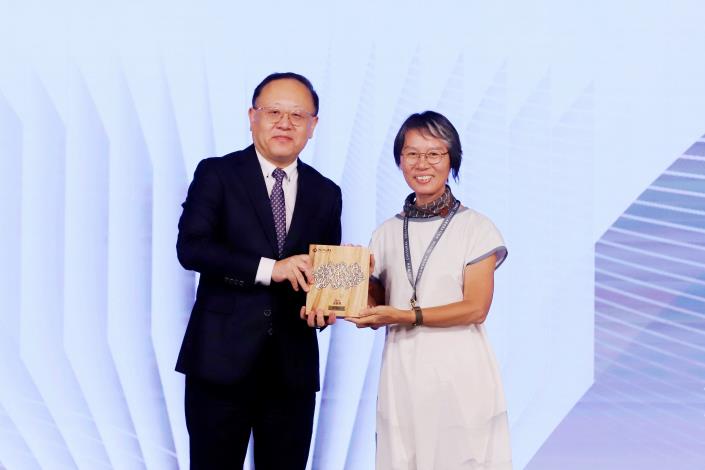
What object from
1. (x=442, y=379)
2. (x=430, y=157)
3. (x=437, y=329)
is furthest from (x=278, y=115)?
(x=442, y=379)

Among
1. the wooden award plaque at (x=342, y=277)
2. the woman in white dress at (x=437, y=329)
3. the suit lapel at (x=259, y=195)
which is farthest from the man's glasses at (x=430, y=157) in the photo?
the suit lapel at (x=259, y=195)

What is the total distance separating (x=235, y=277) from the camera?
5.56ft

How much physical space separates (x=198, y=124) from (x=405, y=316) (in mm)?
1191

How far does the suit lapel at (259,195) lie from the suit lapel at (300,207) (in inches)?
1.5

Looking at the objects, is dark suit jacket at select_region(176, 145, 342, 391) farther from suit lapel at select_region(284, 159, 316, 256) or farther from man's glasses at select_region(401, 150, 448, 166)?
man's glasses at select_region(401, 150, 448, 166)

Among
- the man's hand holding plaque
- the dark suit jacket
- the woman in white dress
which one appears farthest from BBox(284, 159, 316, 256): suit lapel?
the woman in white dress

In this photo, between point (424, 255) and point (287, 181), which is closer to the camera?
point (424, 255)

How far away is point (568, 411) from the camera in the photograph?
2.70 metres

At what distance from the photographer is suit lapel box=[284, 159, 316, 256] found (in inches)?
70.1

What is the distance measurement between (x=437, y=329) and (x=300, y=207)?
45 cm

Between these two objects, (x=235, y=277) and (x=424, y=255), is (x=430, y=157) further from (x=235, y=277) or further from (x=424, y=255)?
(x=235, y=277)

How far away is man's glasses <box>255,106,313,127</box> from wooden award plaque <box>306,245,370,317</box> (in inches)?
13.8

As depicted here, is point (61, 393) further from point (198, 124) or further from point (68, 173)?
point (198, 124)

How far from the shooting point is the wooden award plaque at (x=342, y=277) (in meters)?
1.67
